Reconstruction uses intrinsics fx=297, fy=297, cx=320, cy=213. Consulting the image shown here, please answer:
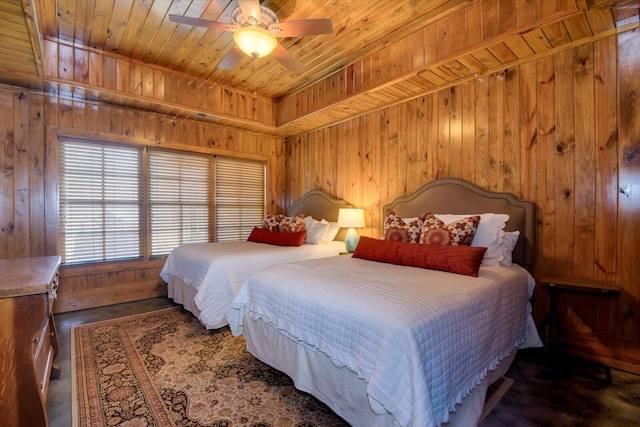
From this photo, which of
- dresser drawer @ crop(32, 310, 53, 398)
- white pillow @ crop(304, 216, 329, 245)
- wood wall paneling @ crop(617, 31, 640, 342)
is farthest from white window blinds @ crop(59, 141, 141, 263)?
wood wall paneling @ crop(617, 31, 640, 342)

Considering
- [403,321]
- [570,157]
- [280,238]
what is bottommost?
[403,321]

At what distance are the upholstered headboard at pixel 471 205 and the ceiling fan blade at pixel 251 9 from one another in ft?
7.24

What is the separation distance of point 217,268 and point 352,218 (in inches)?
67.3

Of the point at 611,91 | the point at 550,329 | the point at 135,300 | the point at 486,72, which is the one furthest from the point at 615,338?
the point at 135,300

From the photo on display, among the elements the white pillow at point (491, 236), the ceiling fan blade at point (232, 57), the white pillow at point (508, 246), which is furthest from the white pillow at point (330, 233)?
the ceiling fan blade at point (232, 57)

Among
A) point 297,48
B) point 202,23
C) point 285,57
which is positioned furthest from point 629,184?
point 202,23

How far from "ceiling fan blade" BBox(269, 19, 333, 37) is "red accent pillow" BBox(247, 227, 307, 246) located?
83.5 inches

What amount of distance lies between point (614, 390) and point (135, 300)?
466cm

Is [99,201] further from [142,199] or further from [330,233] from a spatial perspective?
[330,233]

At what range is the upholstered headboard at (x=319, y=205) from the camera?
14.0ft

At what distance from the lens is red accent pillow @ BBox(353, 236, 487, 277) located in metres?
1.97

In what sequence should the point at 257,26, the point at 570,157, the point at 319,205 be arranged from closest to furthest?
the point at 257,26 → the point at 570,157 → the point at 319,205

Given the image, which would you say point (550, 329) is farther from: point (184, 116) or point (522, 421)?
point (184, 116)

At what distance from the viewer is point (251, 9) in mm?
1988
